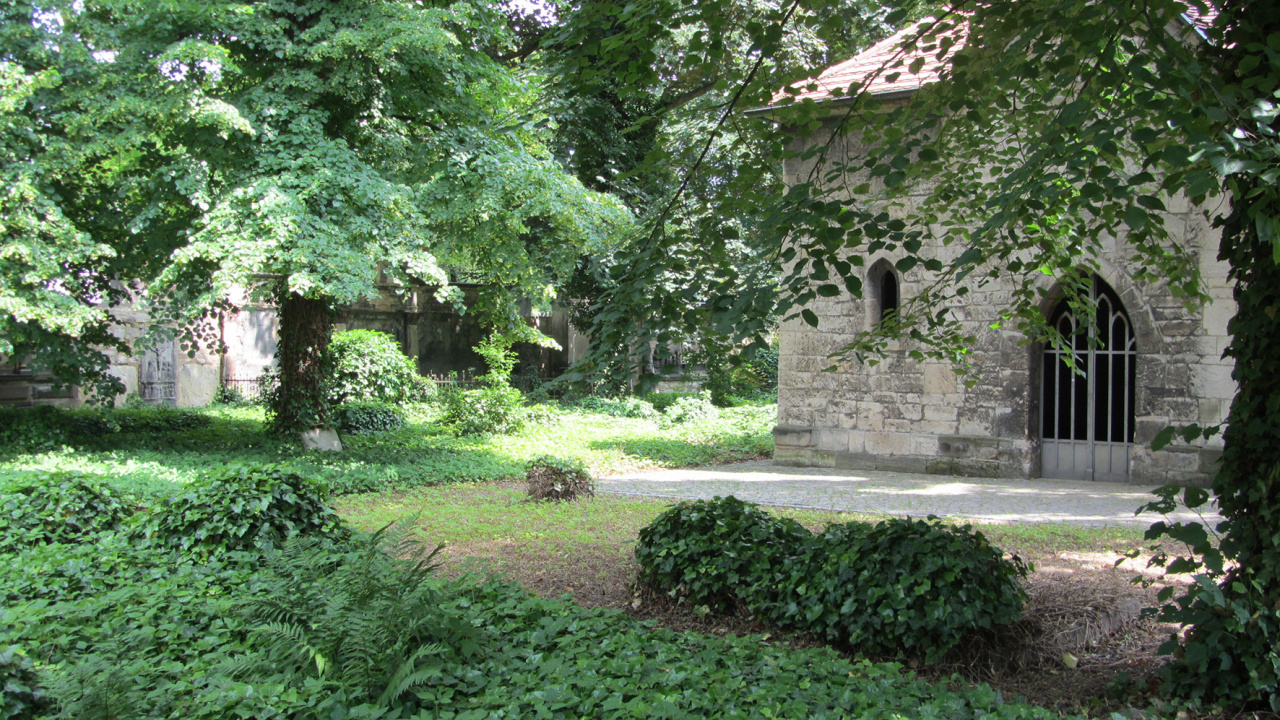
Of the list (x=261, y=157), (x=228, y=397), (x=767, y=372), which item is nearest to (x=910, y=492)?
(x=261, y=157)

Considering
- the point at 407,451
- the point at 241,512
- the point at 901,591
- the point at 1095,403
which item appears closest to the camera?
the point at 901,591

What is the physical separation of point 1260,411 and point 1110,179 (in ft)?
5.00

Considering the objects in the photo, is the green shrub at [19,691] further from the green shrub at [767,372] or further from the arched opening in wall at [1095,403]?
the green shrub at [767,372]

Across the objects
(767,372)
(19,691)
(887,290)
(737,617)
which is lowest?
(737,617)

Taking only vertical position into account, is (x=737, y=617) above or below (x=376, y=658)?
below

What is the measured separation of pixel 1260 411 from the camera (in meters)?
3.80

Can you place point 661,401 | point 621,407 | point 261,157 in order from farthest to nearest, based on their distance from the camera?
1. point 661,401
2. point 621,407
3. point 261,157

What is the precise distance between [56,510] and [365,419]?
9660mm

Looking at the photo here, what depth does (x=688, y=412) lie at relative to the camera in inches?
754

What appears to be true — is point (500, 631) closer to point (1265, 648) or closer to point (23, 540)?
point (1265, 648)

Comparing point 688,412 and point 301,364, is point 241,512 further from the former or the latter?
point 688,412

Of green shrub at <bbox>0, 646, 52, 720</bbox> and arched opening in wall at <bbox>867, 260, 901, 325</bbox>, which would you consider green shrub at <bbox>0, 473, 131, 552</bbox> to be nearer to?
green shrub at <bbox>0, 646, 52, 720</bbox>

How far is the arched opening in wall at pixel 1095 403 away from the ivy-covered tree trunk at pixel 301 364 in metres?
11.2

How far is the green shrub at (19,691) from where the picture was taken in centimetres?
328
